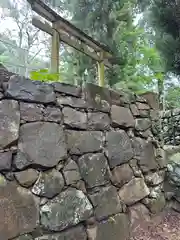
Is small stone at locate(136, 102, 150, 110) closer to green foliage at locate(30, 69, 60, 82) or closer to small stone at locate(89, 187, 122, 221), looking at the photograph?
small stone at locate(89, 187, 122, 221)

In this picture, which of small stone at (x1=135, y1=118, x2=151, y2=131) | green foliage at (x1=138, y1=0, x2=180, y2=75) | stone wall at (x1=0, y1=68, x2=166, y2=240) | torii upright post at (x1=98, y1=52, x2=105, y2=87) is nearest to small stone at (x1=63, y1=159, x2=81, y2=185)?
stone wall at (x1=0, y1=68, x2=166, y2=240)

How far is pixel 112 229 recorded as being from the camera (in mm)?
2139

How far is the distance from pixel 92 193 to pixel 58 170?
1.45ft

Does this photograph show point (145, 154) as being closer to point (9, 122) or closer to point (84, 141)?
point (84, 141)

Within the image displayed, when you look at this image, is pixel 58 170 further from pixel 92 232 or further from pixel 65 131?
pixel 92 232

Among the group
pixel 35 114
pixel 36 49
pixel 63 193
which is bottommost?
pixel 63 193

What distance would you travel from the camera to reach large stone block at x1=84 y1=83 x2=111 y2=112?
7.29ft

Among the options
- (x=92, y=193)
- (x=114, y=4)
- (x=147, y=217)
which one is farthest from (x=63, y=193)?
(x=114, y=4)

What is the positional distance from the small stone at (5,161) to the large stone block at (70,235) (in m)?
0.58

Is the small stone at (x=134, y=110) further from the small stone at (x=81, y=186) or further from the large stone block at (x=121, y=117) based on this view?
the small stone at (x=81, y=186)

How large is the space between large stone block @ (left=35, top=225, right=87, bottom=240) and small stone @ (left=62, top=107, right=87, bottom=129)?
87 cm

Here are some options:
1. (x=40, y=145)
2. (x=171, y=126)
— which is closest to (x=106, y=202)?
(x=40, y=145)

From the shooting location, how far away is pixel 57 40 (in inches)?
107

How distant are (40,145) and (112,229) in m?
1.09
